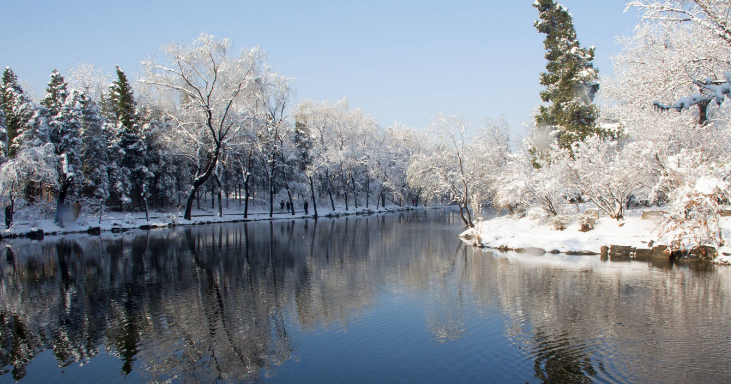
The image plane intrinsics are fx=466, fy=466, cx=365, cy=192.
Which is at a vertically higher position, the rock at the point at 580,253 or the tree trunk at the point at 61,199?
the tree trunk at the point at 61,199

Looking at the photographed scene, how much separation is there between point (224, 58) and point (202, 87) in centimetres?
359

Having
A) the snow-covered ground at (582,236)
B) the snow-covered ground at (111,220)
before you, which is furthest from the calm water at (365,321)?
the snow-covered ground at (111,220)

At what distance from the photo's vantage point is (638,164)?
75.0ft

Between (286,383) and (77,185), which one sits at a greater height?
(77,185)

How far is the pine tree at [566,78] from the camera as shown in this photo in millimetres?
31953

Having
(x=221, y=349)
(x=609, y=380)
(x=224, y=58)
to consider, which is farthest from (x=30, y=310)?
(x=224, y=58)

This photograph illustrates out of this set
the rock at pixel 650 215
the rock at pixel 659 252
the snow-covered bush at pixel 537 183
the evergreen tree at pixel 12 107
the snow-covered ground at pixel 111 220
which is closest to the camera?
the rock at pixel 659 252

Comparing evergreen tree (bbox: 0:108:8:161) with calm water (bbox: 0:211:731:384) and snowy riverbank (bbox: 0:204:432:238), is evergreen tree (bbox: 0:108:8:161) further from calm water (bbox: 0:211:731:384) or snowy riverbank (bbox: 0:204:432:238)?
calm water (bbox: 0:211:731:384)

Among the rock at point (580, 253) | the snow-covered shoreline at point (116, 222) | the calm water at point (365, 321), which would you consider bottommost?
the calm water at point (365, 321)

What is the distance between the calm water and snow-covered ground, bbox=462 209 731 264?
2062mm

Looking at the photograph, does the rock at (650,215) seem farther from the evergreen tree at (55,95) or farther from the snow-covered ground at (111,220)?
the evergreen tree at (55,95)

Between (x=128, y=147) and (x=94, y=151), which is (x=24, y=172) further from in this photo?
(x=128, y=147)

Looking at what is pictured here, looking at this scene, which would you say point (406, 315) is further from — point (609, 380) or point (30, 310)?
point (30, 310)

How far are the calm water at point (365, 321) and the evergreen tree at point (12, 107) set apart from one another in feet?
84.8
